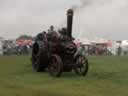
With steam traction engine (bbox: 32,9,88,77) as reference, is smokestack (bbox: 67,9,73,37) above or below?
above

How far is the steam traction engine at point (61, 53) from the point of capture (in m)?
14.5

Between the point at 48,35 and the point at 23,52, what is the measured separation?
3456 centimetres

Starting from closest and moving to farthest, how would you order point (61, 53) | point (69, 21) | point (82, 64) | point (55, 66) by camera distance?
point (55, 66) < point (82, 64) < point (61, 53) < point (69, 21)

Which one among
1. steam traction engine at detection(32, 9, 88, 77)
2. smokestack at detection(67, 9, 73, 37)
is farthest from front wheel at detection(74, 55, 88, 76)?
smokestack at detection(67, 9, 73, 37)

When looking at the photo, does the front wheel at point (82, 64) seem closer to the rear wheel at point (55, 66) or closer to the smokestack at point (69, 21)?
the rear wheel at point (55, 66)

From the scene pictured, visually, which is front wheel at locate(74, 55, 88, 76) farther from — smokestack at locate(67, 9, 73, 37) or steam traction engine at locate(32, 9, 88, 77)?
smokestack at locate(67, 9, 73, 37)

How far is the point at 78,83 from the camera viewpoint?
11.9 metres

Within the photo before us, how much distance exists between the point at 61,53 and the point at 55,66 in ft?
2.04

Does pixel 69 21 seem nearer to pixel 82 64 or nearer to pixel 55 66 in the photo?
pixel 82 64

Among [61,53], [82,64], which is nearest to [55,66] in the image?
[61,53]

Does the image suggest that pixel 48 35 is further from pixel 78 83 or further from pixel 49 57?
pixel 78 83

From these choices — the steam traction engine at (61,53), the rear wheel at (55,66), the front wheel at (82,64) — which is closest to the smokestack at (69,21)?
the steam traction engine at (61,53)

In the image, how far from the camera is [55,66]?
1449 cm

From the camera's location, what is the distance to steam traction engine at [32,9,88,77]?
14.5 meters
